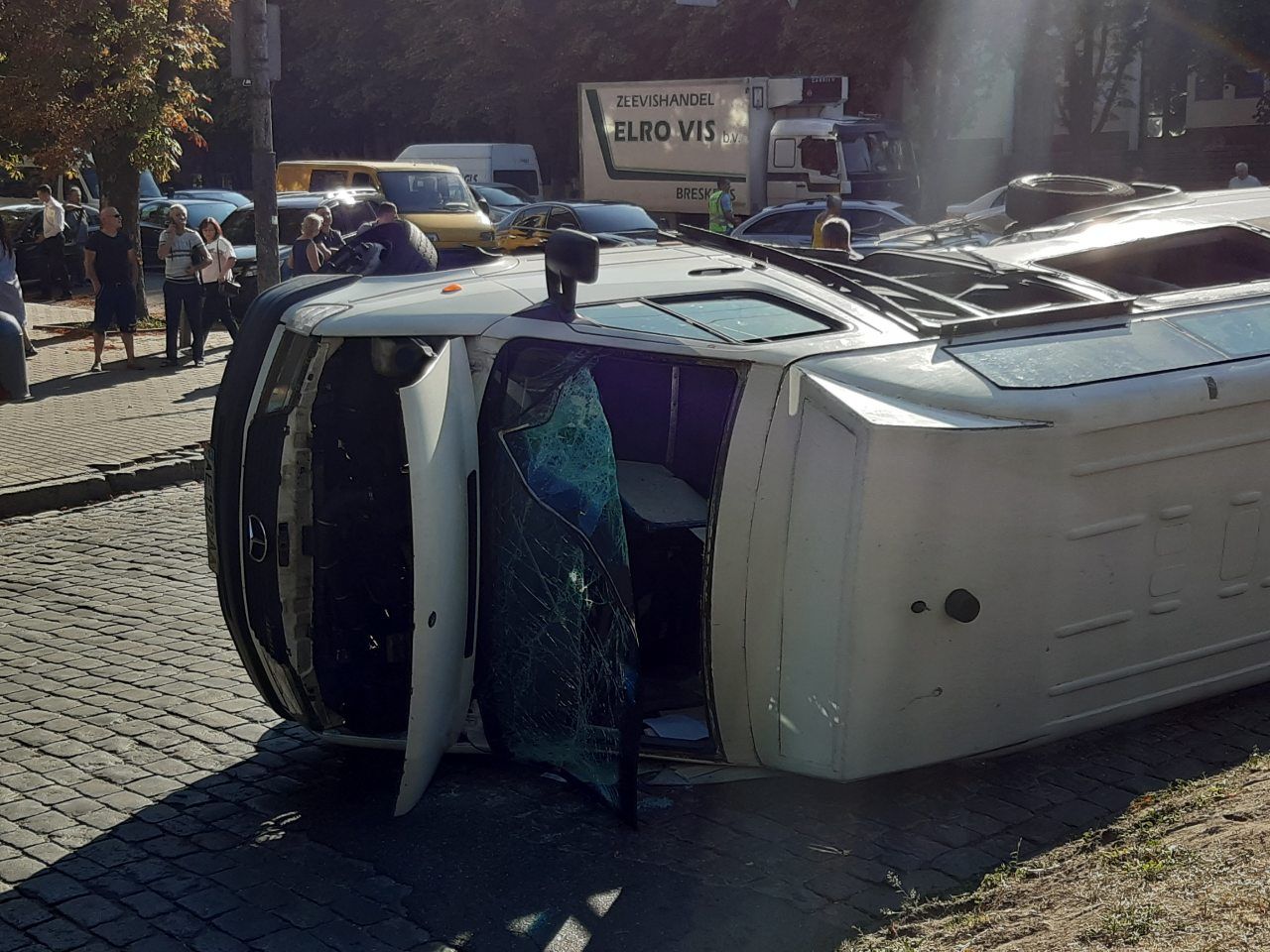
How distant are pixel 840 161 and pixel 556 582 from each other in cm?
2479

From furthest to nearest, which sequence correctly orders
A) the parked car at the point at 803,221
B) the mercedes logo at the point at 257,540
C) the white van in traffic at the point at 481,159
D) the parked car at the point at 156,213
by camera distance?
the white van in traffic at the point at 481,159
the parked car at the point at 156,213
the parked car at the point at 803,221
the mercedes logo at the point at 257,540

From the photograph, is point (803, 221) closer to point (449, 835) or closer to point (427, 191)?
point (427, 191)

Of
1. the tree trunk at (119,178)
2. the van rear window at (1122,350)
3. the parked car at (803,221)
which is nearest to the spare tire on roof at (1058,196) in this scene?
the van rear window at (1122,350)

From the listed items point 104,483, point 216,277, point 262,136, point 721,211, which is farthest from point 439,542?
point 721,211

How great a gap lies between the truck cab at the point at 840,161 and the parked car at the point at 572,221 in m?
6.81

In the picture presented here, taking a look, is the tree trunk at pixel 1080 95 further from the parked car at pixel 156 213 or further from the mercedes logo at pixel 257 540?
the mercedes logo at pixel 257 540

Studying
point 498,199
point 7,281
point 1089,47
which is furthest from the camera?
point 1089,47

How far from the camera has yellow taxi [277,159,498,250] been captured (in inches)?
933

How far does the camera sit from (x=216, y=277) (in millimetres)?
16141

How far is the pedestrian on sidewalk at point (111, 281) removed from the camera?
1542 cm

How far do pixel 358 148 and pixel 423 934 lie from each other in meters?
62.7

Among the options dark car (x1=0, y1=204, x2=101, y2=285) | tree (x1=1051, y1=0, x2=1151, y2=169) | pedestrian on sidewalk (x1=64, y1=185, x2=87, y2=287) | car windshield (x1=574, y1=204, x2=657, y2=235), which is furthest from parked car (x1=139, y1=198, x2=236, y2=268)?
tree (x1=1051, y1=0, x2=1151, y2=169)

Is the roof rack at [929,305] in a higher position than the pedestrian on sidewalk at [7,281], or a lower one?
higher

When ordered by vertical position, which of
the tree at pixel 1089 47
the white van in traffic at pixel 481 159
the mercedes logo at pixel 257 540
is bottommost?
the mercedes logo at pixel 257 540
